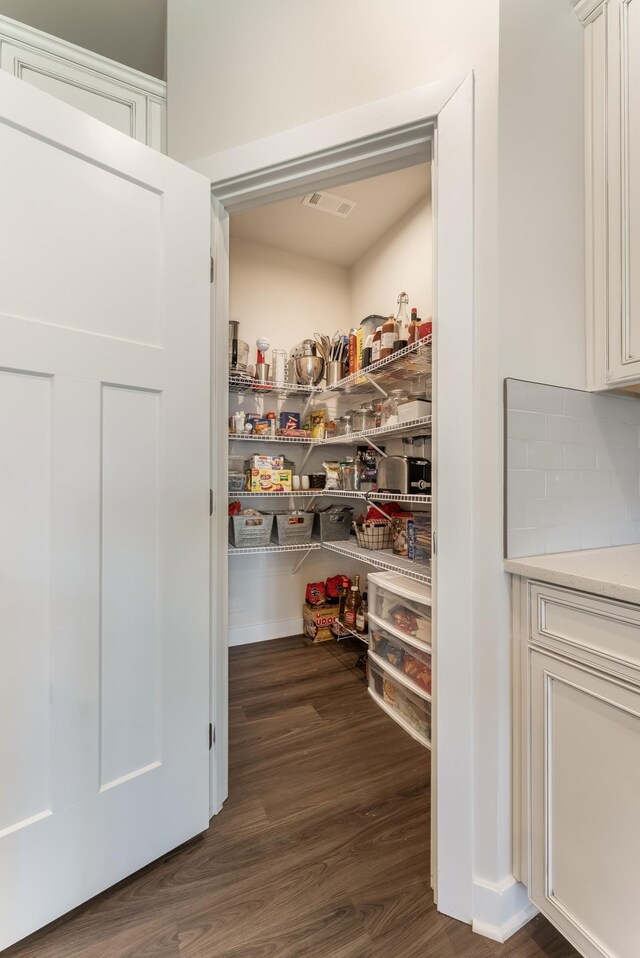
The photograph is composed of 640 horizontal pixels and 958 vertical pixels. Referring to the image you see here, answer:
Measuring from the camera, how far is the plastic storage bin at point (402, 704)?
1.61m

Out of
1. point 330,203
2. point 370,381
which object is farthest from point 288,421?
point 330,203

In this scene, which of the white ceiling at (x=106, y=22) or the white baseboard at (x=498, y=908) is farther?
the white ceiling at (x=106, y=22)

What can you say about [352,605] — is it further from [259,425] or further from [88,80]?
[88,80]

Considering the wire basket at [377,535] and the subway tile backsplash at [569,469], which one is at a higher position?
the subway tile backsplash at [569,469]

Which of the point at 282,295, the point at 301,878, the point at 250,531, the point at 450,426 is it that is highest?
the point at 282,295

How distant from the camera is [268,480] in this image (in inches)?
91.8

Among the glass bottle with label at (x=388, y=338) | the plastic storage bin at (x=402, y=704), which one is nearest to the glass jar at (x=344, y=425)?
the glass bottle with label at (x=388, y=338)

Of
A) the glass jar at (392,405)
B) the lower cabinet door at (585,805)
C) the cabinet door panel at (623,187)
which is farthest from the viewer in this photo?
the glass jar at (392,405)

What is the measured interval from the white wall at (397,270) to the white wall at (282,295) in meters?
0.15

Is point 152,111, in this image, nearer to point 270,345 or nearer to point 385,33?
point 385,33

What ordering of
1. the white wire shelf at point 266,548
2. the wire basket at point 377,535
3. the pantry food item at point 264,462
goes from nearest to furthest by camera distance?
the wire basket at point 377,535 < the white wire shelf at point 266,548 < the pantry food item at point 264,462

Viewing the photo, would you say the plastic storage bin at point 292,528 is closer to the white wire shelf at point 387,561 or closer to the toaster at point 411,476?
the white wire shelf at point 387,561

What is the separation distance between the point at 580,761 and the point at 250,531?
5.91 feet

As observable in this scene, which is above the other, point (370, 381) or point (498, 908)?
point (370, 381)
